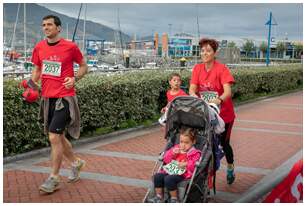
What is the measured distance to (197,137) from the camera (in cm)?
480

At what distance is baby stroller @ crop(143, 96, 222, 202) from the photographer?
172 inches

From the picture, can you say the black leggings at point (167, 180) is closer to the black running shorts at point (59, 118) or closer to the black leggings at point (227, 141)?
the black leggings at point (227, 141)

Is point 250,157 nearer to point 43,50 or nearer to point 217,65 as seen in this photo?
point 217,65

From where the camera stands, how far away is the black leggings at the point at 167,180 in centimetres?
431

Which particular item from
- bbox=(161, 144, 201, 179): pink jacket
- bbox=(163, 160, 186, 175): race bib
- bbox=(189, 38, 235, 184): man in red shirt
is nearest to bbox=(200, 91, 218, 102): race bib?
bbox=(189, 38, 235, 184): man in red shirt

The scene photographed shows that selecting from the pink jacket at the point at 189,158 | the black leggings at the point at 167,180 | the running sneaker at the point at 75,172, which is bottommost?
the running sneaker at the point at 75,172

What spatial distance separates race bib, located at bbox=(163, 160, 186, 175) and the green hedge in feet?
10.7

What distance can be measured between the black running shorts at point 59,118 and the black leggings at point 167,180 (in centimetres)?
142

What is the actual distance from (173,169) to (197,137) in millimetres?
539

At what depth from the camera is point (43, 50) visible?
17.3 feet

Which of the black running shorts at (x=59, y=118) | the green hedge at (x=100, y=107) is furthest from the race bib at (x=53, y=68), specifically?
the green hedge at (x=100, y=107)

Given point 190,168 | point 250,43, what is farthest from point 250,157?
point 250,43

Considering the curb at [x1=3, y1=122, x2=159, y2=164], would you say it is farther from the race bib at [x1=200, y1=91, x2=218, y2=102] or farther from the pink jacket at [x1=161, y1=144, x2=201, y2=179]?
the race bib at [x1=200, y1=91, x2=218, y2=102]

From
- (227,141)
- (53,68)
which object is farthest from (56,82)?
(227,141)
